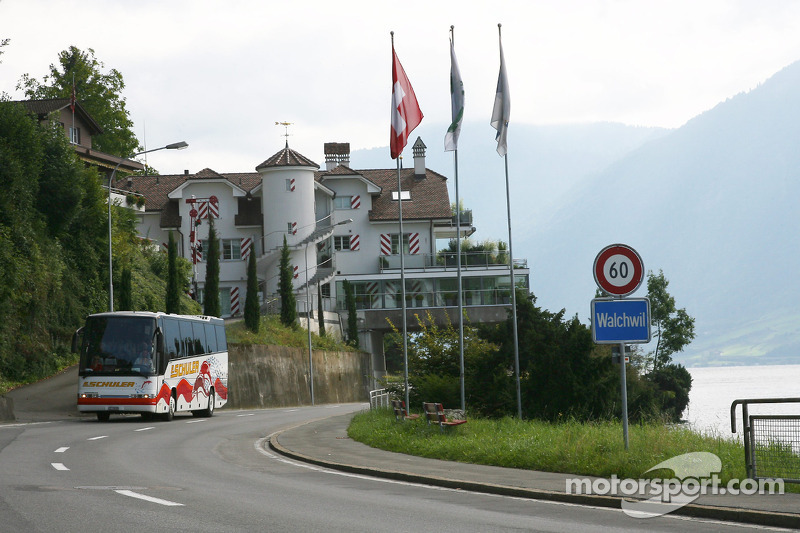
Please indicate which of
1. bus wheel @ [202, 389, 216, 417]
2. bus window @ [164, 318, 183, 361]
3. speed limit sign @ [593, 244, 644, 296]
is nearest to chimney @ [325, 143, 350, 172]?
bus wheel @ [202, 389, 216, 417]

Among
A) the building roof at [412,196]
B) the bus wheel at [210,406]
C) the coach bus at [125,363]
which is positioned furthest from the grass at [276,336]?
the coach bus at [125,363]

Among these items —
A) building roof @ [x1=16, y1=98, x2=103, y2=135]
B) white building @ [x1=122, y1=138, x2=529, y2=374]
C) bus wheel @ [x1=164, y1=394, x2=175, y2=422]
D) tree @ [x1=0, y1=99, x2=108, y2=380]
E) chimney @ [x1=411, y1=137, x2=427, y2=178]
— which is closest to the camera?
bus wheel @ [x1=164, y1=394, x2=175, y2=422]

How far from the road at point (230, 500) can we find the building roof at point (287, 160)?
57.1 metres

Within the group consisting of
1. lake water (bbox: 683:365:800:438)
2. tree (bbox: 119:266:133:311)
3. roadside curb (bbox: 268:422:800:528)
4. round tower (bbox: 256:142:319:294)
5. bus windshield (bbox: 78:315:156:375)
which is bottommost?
lake water (bbox: 683:365:800:438)

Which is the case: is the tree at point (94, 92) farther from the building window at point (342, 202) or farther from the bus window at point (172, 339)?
the bus window at point (172, 339)

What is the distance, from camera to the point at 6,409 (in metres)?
31.8

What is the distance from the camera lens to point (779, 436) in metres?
12.9

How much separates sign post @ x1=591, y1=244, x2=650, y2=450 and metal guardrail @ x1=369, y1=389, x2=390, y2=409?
61.7 ft

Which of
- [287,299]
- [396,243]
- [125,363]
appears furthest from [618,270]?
[396,243]

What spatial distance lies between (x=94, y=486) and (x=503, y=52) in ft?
57.9

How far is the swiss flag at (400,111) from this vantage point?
26297 millimetres

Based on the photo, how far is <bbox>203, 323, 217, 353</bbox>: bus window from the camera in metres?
38.7

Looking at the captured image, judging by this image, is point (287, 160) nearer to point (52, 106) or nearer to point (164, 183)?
point (164, 183)

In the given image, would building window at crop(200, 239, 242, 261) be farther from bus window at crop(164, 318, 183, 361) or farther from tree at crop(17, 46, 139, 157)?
bus window at crop(164, 318, 183, 361)
